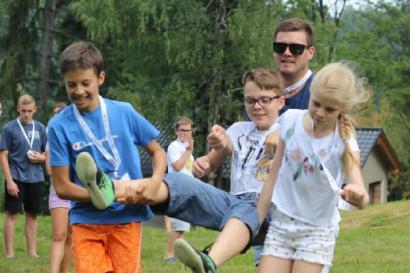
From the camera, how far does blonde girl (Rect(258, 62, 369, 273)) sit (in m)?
5.30

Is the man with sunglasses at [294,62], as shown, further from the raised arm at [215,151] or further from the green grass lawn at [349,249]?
the green grass lawn at [349,249]

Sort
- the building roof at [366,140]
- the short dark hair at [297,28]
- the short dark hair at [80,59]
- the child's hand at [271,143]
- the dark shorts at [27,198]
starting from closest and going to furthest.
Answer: the short dark hair at [80,59] → the child's hand at [271,143] → the short dark hair at [297,28] → the dark shorts at [27,198] → the building roof at [366,140]

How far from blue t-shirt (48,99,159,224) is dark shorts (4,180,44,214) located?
5.93 m

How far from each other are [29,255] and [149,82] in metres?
19.6

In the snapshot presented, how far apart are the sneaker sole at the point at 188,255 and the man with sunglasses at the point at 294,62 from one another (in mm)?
1514

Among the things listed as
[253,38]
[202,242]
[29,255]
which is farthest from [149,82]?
[29,255]

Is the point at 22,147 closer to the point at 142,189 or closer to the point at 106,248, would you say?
the point at 106,248

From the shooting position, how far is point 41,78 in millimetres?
33688

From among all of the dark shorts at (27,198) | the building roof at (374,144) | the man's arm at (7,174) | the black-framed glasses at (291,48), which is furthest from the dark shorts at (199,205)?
the building roof at (374,144)

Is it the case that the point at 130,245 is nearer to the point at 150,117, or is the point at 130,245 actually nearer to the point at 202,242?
the point at 202,242

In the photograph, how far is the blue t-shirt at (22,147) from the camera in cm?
1134

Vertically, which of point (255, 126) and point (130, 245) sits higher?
point (255, 126)

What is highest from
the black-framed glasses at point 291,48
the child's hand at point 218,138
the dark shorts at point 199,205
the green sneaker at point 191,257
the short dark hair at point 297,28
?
the short dark hair at point 297,28

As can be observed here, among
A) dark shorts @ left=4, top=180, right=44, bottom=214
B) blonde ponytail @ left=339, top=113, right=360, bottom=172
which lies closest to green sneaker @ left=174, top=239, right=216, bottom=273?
blonde ponytail @ left=339, top=113, right=360, bottom=172
